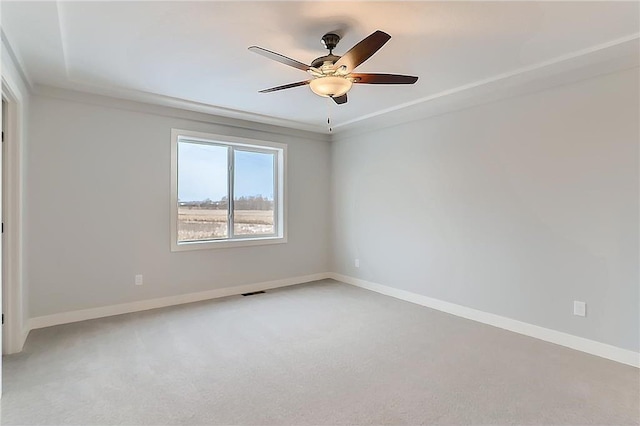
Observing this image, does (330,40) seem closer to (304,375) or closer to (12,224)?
(304,375)

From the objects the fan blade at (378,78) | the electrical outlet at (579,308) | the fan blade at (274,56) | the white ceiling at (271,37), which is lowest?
the electrical outlet at (579,308)

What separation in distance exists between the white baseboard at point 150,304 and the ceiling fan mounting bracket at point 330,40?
135 inches

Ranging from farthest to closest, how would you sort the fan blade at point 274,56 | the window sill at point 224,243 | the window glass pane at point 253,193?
the window glass pane at point 253,193 → the window sill at point 224,243 → the fan blade at point 274,56

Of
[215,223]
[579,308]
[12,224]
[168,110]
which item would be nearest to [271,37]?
[168,110]

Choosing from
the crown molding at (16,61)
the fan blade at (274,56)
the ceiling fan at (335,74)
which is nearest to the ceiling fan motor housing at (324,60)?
the ceiling fan at (335,74)

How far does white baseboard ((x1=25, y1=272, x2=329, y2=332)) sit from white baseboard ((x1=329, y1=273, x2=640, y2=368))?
147 centimetres

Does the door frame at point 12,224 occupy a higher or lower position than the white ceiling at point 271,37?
lower

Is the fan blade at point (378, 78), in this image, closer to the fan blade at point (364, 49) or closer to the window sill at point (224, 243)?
the fan blade at point (364, 49)

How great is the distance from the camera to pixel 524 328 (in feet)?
11.2

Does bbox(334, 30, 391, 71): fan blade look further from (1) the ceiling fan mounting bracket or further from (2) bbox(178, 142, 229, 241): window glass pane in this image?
(2) bbox(178, 142, 229, 241): window glass pane

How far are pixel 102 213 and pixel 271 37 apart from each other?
275 cm

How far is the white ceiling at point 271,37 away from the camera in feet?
6.96

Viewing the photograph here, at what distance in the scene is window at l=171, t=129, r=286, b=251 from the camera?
4473 millimetres

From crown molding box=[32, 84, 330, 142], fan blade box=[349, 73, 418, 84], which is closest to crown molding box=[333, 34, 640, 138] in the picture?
fan blade box=[349, 73, 418, 84]
